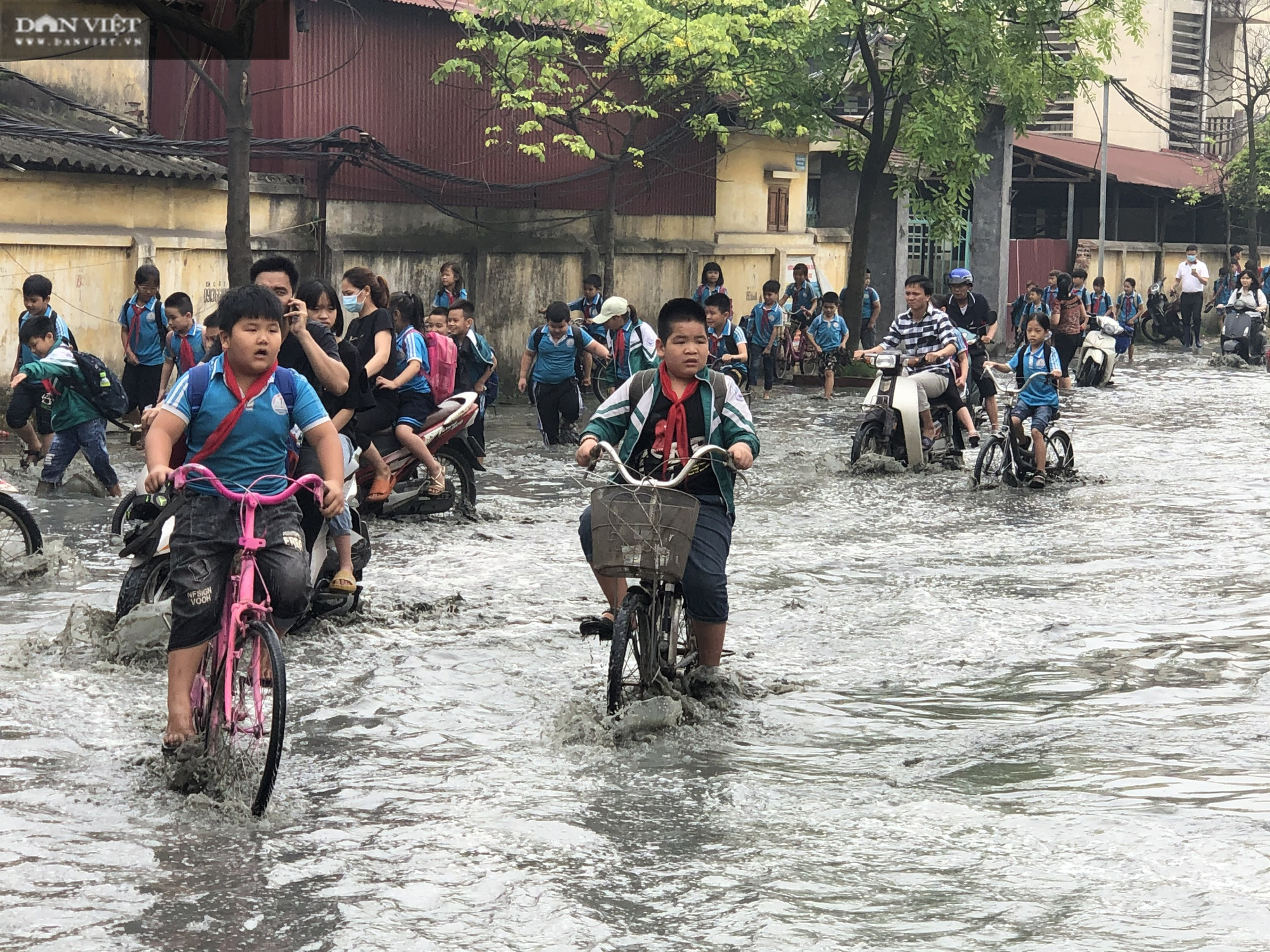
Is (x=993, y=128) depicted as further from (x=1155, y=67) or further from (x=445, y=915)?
(x=445, y=915)

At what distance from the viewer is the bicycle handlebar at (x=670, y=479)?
6480mm

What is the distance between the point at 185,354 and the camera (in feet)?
50.9

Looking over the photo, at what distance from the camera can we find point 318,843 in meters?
5.42

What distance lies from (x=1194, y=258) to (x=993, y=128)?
537 cm

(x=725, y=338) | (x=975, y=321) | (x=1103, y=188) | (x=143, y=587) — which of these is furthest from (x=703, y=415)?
(x=1103, y=188)

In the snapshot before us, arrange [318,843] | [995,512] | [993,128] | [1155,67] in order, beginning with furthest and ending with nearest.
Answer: [1155,67] → [993,128] → [995,512] → [318,843]

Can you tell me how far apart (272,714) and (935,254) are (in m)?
32.0

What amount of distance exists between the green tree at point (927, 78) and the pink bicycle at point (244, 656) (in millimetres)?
21601

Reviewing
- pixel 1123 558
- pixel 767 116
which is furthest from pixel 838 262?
pixel 1123 558

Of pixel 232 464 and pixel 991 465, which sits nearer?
pixel 232 464

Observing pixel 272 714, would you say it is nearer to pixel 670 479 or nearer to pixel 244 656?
pixel 244 656

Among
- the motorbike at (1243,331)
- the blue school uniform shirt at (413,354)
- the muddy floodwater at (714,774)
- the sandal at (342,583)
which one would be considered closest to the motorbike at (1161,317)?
the motorbike at (1243,331)

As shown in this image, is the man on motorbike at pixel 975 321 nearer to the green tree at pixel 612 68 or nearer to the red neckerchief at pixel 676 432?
the green tree at pixel 612 68

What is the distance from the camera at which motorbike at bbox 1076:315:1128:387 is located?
87.1ft
